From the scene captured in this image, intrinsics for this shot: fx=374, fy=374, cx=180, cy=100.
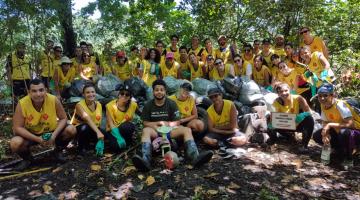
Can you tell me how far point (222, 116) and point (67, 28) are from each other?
5.90 metres

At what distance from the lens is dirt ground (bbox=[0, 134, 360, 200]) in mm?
4582

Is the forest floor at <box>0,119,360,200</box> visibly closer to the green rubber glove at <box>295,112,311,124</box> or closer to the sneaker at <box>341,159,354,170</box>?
the sneaker at <box>341,159,354,170</box>

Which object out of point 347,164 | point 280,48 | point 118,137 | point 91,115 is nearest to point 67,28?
point 91,115

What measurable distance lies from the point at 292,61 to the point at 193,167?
457 centimetres

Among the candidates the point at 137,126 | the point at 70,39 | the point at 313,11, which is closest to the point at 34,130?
the point at 137,126

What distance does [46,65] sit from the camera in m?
9.04

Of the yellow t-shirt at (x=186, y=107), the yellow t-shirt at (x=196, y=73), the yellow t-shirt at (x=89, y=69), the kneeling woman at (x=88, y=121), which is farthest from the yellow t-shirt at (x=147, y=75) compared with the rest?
the kneeling woman at (x=88, y=121)

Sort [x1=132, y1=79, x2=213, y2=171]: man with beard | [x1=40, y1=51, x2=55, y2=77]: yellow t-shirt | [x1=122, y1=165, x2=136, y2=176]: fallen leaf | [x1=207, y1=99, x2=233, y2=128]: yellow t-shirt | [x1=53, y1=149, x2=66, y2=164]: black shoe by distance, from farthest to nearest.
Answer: [x1=40, y1=51, x2=55, y2=77]: yellow t-shirt → [x1=207, y1=99, x2=233, y2=128]: yellow t-shirt → [x1=53, y1=149, x2=66, y2=164]: black shoe → [x1=132, y1=79, x2=213, y2=171]: man with beard → [x1=122, y1=165, x2=136, y2=176]: fallen leaf

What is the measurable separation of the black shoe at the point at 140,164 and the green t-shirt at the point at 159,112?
101cm

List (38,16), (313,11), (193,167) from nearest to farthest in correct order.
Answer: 1. (193,167)
2. (38,16)
3. (313,11)

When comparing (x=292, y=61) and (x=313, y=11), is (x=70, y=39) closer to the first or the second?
(x=292, y=61)

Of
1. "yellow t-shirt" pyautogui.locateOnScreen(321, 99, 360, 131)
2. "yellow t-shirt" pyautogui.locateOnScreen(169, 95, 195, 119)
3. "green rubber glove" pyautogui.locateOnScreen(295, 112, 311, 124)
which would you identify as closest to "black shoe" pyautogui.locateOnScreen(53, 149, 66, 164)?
"yellow t-shirt" pyautogui.locateOnScreen(169, 95, 195, 119)

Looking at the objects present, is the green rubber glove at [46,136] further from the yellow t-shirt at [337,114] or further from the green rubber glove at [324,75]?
the green rubber glove at [324,75]

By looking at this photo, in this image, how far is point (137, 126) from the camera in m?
7.20
